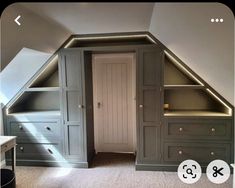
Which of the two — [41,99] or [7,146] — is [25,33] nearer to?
[7,146]

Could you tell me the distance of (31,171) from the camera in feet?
10.7

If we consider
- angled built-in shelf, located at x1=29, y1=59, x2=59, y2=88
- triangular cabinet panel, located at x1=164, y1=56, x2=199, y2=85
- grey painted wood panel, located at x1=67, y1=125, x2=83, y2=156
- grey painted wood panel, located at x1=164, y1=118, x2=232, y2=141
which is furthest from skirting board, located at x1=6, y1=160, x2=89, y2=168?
triangular cabinet panel, located at x1=164, y1=56, x2=199, y2=85

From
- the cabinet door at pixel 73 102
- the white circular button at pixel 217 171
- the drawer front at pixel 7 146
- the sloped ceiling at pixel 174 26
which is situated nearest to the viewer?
the sloped ceiling at pixel 174 26

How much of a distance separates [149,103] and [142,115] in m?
0.21

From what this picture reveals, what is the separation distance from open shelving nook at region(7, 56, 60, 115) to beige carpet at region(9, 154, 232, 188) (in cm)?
96

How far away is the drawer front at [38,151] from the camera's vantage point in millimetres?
3373

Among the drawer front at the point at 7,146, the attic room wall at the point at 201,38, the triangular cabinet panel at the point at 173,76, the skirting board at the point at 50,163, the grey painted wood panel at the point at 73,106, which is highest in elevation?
the attic room wall at the point at 201,38

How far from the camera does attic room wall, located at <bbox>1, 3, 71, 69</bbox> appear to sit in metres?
1.74

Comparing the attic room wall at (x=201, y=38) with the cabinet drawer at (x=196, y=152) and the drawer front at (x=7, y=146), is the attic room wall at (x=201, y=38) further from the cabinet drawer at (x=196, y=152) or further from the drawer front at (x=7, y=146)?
the drawer front at (x=7, y=146)

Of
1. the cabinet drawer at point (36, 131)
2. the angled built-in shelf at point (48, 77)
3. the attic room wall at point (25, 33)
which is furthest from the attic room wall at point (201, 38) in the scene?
the cabinet drawer at point (36, 131)

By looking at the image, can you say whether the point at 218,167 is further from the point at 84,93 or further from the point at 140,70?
the point at 84,93

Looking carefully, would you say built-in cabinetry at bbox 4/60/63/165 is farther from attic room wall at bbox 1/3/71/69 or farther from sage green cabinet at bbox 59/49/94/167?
attic room wall at bbox 1/3/71/69

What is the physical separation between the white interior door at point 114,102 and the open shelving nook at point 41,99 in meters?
0.74

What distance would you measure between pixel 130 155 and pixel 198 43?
8.16 feet
